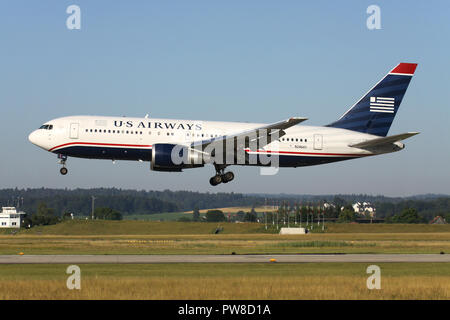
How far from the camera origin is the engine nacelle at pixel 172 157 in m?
49.1

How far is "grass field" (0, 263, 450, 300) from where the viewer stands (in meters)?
23.4

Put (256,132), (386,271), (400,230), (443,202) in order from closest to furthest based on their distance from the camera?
(386,271)
(256,132)
(400,230)
(443,202)

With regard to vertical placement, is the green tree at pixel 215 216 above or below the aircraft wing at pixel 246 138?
below

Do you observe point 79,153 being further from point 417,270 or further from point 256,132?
point 417,270

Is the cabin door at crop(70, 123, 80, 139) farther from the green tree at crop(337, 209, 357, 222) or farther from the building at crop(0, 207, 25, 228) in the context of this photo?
the building at crop(0, 207, 25, 228)

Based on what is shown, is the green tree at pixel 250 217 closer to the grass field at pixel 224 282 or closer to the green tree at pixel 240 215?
the green tree at pixel 240 215

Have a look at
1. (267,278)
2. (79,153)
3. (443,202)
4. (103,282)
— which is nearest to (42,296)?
(103,282)

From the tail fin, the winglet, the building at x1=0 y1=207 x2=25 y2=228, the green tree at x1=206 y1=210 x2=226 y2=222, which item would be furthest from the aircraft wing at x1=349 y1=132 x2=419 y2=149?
the building at x1=0 y1=207 x2=25 y2=228

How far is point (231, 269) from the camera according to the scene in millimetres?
32000

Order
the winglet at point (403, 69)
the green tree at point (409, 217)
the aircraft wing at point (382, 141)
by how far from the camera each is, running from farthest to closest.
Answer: the green tree at point (409, 217) < the winglet at point (403, 69) < the aircraft wing at point (382, 141)

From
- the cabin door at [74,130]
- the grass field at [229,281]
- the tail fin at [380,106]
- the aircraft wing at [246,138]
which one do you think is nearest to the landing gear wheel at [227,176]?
the aircraft wing at [246,138]

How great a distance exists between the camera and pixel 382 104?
192 ft
